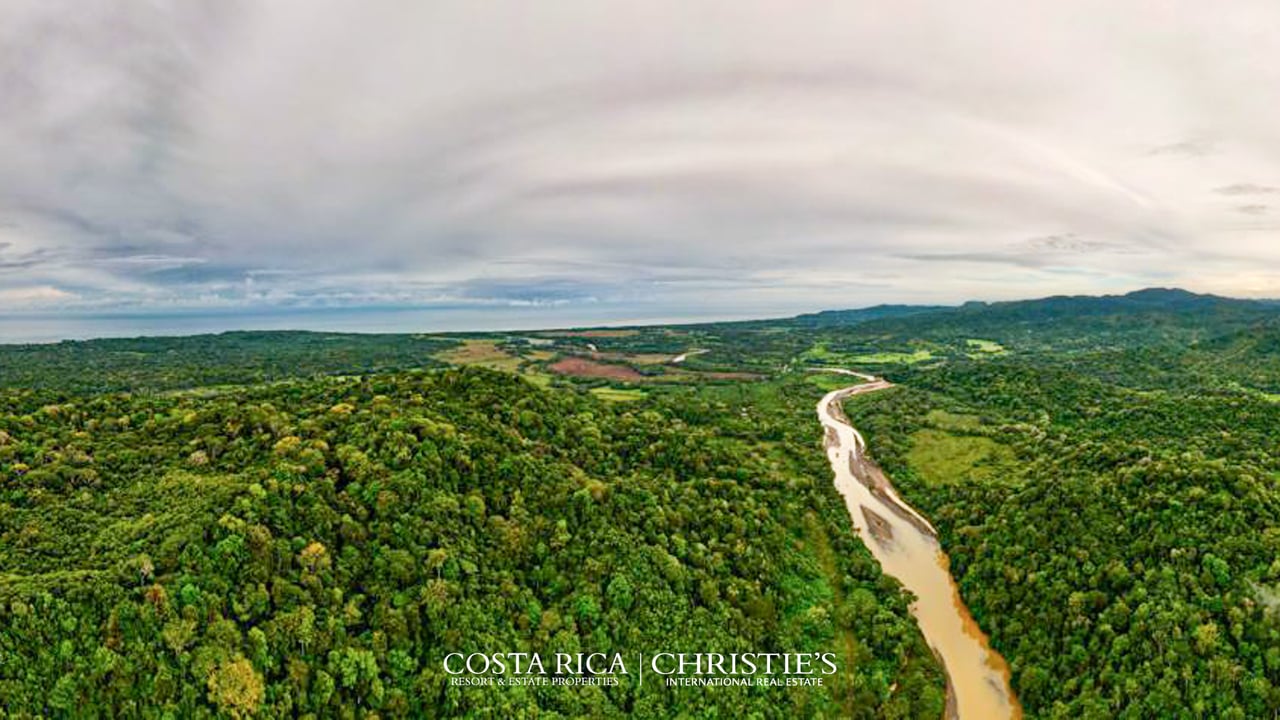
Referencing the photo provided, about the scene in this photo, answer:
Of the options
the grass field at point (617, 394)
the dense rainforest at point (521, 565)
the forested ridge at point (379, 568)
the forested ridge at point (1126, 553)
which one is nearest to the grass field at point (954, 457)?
the forested ridge at point (1126, 553)

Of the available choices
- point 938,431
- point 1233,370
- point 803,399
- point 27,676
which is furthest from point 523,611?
point 1233,370

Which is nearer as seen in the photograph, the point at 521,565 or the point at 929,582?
the point at 521,565

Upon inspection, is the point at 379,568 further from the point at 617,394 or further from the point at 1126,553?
the point at 617,394

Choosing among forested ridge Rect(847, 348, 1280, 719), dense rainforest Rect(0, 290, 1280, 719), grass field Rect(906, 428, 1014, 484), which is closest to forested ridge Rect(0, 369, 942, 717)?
dense rainforest Rect(0, 290, 1280, 719)

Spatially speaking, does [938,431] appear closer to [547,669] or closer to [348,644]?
[547,669]

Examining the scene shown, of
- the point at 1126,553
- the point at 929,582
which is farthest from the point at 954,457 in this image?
the point at 1126,553

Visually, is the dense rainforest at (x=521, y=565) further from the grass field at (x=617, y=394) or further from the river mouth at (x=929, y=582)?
the grass field at (x=617, y=394)

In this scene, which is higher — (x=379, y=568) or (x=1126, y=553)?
(x=379, y=568)
